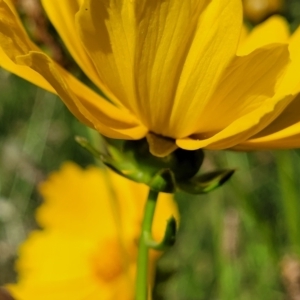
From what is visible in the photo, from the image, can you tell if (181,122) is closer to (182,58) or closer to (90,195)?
(182,58)

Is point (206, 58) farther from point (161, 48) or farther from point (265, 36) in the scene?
point (265, 36)

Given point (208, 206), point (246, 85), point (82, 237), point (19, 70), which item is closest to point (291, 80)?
point (246, 85)

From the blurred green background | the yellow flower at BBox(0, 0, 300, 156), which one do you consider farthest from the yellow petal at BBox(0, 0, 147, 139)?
the blurred green background

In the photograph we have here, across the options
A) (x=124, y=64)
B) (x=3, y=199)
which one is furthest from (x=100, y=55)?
(x=3, y=199)

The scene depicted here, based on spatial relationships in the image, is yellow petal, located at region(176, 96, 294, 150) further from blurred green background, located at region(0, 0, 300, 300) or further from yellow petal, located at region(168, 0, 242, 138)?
blurred green background, located at region(0, 0, 300, 300)

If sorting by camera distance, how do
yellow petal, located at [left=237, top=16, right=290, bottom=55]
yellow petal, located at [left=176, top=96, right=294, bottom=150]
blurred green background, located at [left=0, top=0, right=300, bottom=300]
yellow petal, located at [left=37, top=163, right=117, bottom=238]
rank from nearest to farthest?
yellow petal, located at [left=176, top=96, right=294, bottom=150], yellow petal, located at [left=237, top=16, right=290, bottom=55], blurred green background, located at [left=0, top=0, right=300, bottom=300], yellow petal, located at [left=37, top=163, right=117, bottom=238]

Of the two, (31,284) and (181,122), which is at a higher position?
(181,122)
